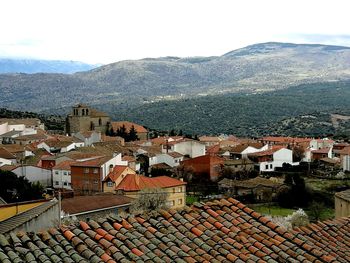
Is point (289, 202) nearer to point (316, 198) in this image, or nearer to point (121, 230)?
point (316, 198)

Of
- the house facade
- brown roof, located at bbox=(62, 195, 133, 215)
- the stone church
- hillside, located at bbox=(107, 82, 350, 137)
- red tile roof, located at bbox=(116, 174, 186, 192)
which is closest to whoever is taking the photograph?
brown roof, located at bbox=(62, 195, 133, 215)

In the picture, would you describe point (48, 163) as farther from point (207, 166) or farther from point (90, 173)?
point (207, 166)

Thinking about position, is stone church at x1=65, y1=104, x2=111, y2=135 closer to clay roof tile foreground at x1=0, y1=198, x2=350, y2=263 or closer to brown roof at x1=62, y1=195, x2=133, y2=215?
brown roof at x1=62, y1=195, x2=133, y2=215

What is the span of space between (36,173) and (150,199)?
12596 millimetres

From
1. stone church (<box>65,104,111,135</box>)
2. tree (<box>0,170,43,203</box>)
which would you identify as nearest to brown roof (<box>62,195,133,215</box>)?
tree (<box>0,170,43,203</box>)

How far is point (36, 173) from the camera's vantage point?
39250 mm

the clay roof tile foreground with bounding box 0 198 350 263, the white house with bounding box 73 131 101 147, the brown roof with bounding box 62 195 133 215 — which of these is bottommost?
the white house with bounding box 73 131 101 147

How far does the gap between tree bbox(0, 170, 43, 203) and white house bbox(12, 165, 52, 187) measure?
20.6 feet

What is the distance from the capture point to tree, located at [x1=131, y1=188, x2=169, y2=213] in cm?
2825

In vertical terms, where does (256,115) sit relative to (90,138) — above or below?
below

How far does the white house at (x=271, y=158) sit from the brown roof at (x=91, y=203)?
70.3 ft

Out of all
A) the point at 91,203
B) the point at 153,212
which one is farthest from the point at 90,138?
the point at 153,212

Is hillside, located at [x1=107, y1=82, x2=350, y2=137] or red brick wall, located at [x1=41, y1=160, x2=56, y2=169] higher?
red brick wall, located at [x1=41, y1=160, x2=56, y2=169]

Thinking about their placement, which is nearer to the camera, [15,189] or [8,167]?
[15,189]
